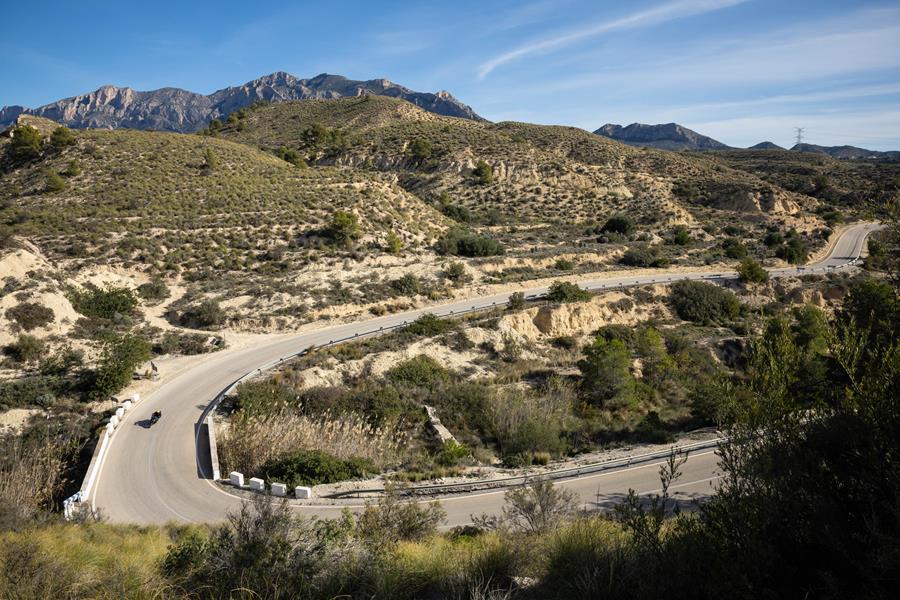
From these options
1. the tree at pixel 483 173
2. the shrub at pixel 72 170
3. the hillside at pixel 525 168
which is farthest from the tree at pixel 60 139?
the tree at pixel 483 173

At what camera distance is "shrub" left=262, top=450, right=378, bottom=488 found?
13.3 meters

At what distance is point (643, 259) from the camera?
41.3 meters

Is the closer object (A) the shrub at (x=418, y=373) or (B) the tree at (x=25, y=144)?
(A) the shrub at (x=418, y=373)

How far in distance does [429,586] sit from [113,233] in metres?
36.9

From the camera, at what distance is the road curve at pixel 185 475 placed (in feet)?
39.5

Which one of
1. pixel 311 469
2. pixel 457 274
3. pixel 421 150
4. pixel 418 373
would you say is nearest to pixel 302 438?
pixel 311 469

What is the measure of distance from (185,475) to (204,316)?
13750 mm

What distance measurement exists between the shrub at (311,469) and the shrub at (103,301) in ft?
54.1

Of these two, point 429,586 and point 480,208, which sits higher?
point 480,208

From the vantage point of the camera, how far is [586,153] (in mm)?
76938

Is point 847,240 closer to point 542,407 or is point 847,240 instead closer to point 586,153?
point 586,153

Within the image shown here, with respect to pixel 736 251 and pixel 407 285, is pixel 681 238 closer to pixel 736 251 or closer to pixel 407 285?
pixel 736 251

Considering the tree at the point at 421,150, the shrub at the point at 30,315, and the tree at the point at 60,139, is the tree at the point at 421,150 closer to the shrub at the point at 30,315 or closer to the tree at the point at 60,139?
the tree at the point at 60,139

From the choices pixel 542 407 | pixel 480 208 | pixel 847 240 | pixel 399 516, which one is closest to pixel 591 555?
pixel 399 516
